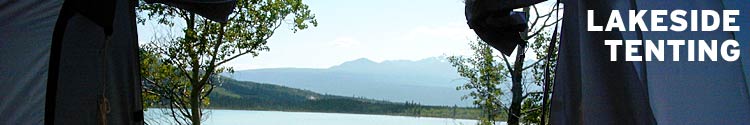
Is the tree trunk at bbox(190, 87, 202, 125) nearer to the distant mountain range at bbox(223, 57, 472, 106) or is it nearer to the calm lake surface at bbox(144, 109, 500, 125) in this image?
the distant mountain range at bbox(223, 57, 472, 106)

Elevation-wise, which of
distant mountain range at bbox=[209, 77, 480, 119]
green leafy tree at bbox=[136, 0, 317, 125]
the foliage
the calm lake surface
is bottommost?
the calm lake surface

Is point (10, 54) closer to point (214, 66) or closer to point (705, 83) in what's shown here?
Result: point (705, 83)

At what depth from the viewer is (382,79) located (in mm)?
32656

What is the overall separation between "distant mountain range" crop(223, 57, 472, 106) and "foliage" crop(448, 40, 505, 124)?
0.44ft

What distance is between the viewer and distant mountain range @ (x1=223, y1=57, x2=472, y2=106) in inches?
547

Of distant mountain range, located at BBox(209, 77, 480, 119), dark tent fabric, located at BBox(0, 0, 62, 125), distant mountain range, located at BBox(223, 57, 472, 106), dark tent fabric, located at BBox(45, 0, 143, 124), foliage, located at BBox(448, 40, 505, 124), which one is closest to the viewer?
dark tent fabric, located at BBox(0, 0, 62, 125)

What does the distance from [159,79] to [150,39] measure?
0.47 metres

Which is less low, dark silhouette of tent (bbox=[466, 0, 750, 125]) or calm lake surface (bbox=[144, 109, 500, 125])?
dark silhouette of tent (bbox=[466, 0, 750, 125])

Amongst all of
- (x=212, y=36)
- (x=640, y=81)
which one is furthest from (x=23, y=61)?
(x=212, y=36)

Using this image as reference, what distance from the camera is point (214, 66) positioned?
23.8ft

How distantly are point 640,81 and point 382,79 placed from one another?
102 ft

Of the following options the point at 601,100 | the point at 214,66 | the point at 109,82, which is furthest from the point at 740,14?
the point at 214,66

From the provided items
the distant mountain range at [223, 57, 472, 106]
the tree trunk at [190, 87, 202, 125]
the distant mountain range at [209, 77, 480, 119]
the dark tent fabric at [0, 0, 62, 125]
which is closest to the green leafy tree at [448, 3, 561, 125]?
the distant mountain range at [223, 57, 472, 106]

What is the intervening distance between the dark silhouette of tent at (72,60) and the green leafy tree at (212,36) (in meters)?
4.57
